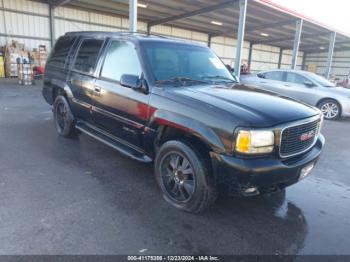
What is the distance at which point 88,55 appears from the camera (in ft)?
14.6

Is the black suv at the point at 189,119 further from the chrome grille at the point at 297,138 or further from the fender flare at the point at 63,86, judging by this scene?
the fender flare at the point at 63,86

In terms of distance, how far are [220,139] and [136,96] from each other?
133 centimetres

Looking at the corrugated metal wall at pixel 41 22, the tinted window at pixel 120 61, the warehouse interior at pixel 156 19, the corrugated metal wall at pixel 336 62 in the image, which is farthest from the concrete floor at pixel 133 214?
the corrugated metal wall at pixel 336 62

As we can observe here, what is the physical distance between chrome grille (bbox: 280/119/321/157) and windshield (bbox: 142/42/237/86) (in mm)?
1350

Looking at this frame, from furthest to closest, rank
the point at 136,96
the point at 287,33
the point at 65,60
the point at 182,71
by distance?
the point at 287,33
the point at 65,60
the point at 182,71
the point at 136,96


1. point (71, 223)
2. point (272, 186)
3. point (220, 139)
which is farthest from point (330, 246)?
point (71, 223)

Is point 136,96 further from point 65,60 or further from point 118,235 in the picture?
point 65,60

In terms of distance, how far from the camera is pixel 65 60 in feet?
16.5

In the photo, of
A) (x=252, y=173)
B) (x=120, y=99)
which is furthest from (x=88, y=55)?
(x=252, y=173)

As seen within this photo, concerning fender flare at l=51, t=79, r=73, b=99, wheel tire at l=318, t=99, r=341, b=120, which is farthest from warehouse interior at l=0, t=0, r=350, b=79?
fender flare at l=51, t=79, r=73, b=99

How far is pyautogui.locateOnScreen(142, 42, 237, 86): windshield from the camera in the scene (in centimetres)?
342

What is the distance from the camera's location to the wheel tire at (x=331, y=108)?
890 cm

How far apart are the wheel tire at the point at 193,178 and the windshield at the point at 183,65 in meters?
0.86

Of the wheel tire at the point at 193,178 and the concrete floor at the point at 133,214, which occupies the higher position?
the wheel tire at the point at 193,178
